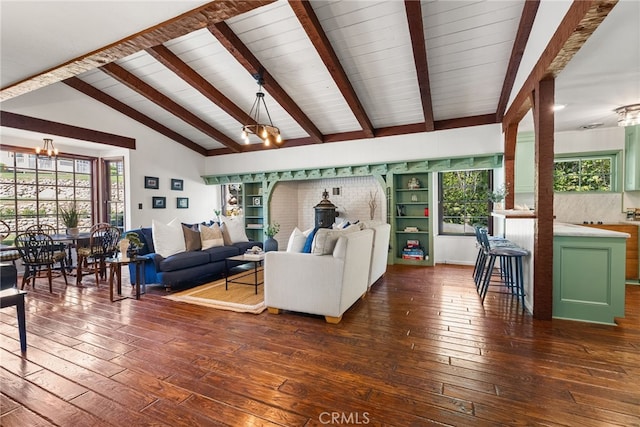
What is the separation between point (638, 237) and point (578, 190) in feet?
Answer: 3.59

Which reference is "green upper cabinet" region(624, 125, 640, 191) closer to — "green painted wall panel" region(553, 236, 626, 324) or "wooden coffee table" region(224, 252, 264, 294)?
"green painted wall panel" region(553, 236, 626, 324)

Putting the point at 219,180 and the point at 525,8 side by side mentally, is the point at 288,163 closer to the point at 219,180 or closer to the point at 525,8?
the point at 219,180

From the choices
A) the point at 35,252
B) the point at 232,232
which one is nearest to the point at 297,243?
the point at 232,232

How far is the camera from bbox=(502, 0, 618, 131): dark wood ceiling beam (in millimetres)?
2047

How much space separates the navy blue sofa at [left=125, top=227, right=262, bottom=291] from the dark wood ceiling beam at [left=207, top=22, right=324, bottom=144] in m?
2.86

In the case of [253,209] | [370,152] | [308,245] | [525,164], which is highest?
[370,152]

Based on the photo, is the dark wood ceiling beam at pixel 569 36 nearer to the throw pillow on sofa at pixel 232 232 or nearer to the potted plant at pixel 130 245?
the throw pillow on sofa at pixel 232 232

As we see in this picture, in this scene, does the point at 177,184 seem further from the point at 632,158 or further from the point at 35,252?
the point at 632,158

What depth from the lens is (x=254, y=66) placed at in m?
4.42

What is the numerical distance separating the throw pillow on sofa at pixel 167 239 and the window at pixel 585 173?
6.59 metres

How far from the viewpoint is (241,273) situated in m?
5.30

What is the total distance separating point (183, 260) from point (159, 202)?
321cm

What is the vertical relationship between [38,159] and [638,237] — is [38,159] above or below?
above

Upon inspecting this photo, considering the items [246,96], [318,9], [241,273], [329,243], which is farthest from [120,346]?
[246,96]
